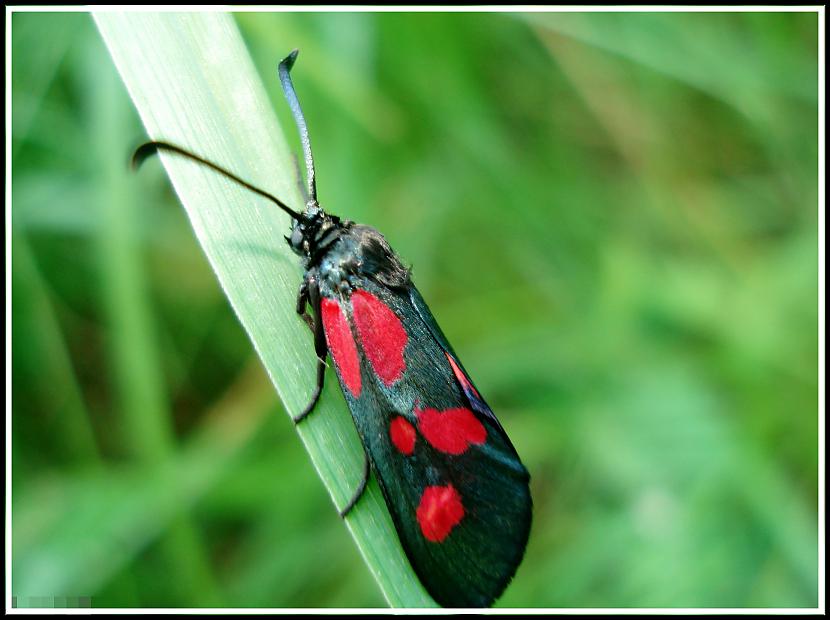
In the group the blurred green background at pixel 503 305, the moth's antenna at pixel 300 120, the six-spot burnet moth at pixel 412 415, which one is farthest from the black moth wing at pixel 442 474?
the blurred green background at pixel 503 305

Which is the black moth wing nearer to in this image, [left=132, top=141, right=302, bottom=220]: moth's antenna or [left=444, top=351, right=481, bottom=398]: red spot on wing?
[left=444, top=351, right=481, bottom=398]: red spot on wing

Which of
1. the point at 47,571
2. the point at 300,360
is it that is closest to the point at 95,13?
the point at 300,360

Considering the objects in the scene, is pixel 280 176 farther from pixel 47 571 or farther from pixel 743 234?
pixel 743 234

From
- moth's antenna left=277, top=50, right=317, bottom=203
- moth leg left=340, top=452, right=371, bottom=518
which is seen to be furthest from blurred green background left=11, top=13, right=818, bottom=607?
moth leg left=340, top=452, right=371, bottom=518

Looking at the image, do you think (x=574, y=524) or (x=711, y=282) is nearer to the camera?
(x=574, y=524)

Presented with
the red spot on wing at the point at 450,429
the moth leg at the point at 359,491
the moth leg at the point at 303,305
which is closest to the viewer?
the moth leg at the point at 359,491

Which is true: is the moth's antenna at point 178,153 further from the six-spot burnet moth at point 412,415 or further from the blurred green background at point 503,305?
the blurred green background at point 503,305

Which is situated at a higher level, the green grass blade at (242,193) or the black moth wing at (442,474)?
the green grass blade at (242,193)

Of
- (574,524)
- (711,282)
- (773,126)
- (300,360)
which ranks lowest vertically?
(574,524)
